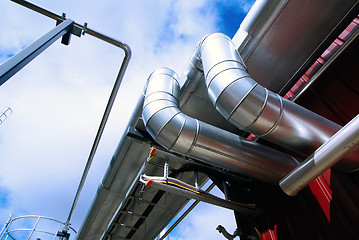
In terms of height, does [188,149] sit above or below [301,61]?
below

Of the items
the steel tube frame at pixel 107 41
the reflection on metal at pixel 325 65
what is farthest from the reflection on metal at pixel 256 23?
the steel tube frame at pixel 107 41

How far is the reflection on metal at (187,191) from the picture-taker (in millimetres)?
2277

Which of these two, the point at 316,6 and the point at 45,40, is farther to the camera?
the point at 316,6

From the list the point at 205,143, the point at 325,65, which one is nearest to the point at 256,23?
the point at 325,65

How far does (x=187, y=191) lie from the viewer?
234 cm

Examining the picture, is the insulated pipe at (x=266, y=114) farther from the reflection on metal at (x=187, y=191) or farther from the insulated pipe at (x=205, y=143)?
the reflection on metal at (x=187, y=191)

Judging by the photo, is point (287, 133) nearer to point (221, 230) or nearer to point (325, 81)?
point (325, 81)

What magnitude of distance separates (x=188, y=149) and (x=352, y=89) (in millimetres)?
1633

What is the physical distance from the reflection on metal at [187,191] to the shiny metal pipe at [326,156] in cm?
86

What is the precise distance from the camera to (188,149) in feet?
6.90

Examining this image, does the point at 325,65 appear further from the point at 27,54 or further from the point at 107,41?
the point at 27,54

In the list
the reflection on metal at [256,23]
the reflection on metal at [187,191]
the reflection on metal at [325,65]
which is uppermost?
the reflection on metal at [256,23]

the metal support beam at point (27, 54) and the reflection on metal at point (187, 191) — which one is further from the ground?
the reflection on metal at point (187, 191)

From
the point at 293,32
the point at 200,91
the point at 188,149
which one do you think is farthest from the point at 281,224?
the point at 293,32
